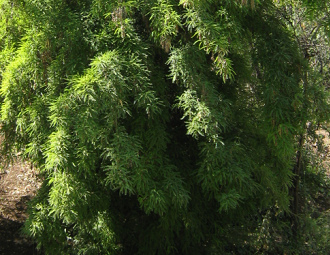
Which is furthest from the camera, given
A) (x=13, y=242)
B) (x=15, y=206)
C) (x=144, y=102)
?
(x=15, y=206)

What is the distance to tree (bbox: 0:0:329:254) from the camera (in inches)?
115

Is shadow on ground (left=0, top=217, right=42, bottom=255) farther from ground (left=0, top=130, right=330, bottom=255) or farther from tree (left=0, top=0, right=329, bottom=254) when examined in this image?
tree (left=0, top=0, right=329, bottom=254)

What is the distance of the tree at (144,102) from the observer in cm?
293

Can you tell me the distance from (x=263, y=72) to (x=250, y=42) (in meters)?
0.26

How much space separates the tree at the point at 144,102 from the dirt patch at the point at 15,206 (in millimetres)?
1487

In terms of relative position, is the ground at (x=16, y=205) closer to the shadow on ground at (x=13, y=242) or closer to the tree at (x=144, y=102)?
the shadow on ground at (x=13, y=242)

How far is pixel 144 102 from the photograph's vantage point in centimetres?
294

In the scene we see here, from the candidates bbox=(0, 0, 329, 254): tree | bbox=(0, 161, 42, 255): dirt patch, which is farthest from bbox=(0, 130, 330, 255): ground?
bbox=(0, 0, 329, 254): tree

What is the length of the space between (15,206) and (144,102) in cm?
376

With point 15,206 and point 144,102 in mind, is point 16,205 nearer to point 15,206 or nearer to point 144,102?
point 15,206

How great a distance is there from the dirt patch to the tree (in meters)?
1.49

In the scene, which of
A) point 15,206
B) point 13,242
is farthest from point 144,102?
point 15,206

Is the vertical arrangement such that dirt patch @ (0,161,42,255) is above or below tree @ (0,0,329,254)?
below

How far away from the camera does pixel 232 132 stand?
3.52 meters
